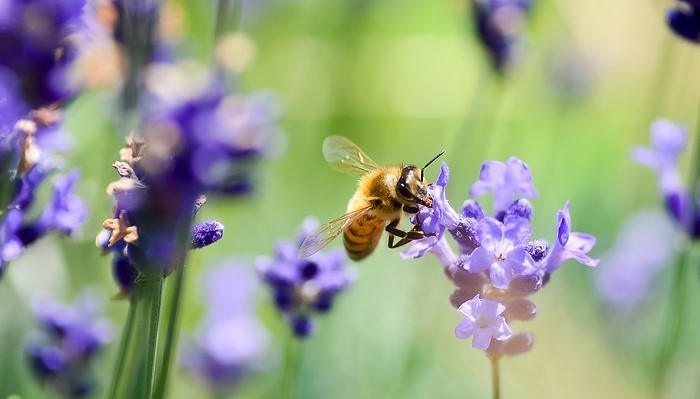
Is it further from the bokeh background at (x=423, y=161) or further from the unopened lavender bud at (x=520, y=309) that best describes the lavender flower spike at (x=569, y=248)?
the bokeh background at (x=423, y=161)

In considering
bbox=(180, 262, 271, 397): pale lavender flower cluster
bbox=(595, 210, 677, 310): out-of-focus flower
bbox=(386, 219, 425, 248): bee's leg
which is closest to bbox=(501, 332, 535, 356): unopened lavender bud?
bbox=(386, 219, 425, 248): bee's leg

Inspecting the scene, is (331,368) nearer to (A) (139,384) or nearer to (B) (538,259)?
(A) (139,384)

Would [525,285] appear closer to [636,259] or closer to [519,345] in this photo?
[519,345]

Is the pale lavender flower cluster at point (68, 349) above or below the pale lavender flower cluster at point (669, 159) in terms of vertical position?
below

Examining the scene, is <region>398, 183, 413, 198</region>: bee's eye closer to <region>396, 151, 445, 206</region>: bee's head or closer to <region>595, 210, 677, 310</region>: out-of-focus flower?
<region>396, 151, 445, 206</region>: bee's head

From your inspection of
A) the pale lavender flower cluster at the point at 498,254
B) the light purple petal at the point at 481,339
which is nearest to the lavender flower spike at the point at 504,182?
the pale lavender flower cluster at the point at 498,254

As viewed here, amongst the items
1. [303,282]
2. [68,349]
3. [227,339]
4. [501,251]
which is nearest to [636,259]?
[227,339]

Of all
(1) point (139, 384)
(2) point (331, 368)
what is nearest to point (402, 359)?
(2) point (331, 368)
